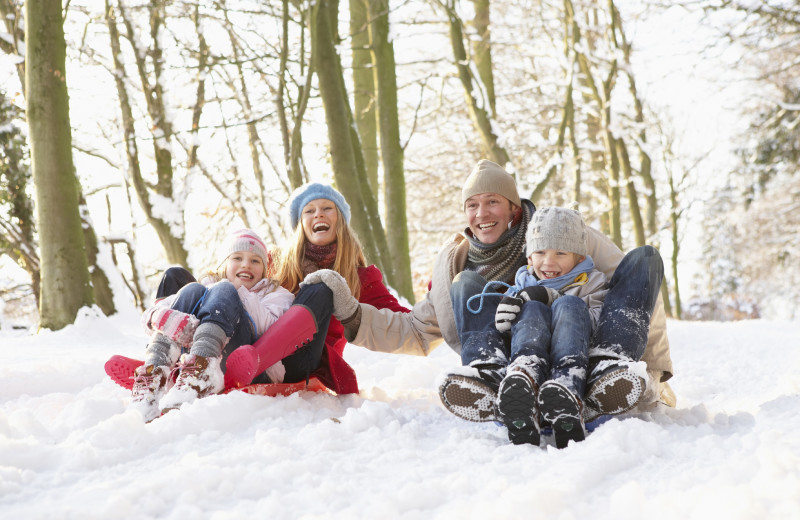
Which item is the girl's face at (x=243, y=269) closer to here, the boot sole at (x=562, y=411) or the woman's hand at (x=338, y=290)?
the woman's hand at (x=338, y=290)

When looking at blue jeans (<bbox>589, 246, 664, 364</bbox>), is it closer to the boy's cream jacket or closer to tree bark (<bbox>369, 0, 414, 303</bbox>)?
the boy's cream jacket

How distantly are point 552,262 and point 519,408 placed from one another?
2.72 ft

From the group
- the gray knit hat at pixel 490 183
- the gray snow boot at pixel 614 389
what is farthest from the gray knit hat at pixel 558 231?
the gray snow boot at pixel 614 389

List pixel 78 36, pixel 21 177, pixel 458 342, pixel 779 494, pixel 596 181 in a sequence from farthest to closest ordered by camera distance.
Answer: pixel 596 181
pixel 78 36
pixel 21 177
pixel 458 342
pixel 779 494

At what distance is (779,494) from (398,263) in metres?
7.20

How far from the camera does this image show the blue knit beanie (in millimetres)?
3648

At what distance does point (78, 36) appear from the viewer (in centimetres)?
1027

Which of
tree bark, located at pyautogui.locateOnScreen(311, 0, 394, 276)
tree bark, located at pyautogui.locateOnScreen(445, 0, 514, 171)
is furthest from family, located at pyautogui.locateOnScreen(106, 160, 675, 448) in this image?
tree bark, located at pyautogui.locateOnScreen(445, 0, 514, 171)

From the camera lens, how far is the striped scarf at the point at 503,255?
313cm

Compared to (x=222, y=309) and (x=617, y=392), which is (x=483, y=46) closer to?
(x=222, y=309)

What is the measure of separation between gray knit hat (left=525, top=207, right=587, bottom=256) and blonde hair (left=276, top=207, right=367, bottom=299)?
103 centimetres

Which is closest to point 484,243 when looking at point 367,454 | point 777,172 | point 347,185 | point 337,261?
point 337,261

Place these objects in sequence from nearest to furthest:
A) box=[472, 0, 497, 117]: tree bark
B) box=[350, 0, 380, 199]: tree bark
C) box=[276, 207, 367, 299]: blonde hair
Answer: box=[276, 207, 367, 299]: blonde hair, box=[350, 0, 380, 199]: tree bark, box=[472, 0, 497, 117]: tree bark

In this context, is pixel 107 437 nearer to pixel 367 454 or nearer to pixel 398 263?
pixel 367 454
